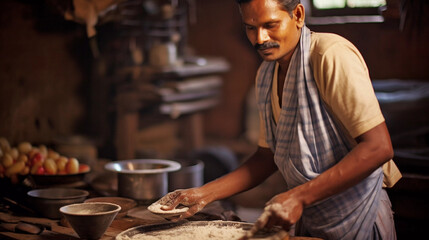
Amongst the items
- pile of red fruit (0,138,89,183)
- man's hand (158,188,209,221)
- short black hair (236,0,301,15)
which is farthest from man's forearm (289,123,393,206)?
pile of red fruit (0,138,89,183)

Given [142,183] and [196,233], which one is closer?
[196,233]

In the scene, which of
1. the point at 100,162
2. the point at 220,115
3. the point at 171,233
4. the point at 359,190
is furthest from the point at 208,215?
the point at 220,115

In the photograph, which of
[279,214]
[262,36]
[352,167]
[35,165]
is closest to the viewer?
[279,214]

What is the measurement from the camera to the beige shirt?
7.13 feet

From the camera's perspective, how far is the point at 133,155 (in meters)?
5.86

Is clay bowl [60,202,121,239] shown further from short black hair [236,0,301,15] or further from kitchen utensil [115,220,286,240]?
short black hair [236,0,301,15]

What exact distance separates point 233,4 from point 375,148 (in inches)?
242

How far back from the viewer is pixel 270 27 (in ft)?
7.97

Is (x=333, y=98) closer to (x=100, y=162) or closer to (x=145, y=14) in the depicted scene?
(x=100, y=162)

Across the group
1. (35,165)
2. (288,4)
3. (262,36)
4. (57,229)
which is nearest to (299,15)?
(288,4)

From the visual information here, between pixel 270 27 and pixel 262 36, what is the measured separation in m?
0.06

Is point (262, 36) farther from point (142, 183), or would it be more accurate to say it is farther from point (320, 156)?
point (142, 183)

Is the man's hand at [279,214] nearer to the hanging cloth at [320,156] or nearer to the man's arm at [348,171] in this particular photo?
the man's arm at [348,171]

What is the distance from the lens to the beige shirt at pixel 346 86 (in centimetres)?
217
